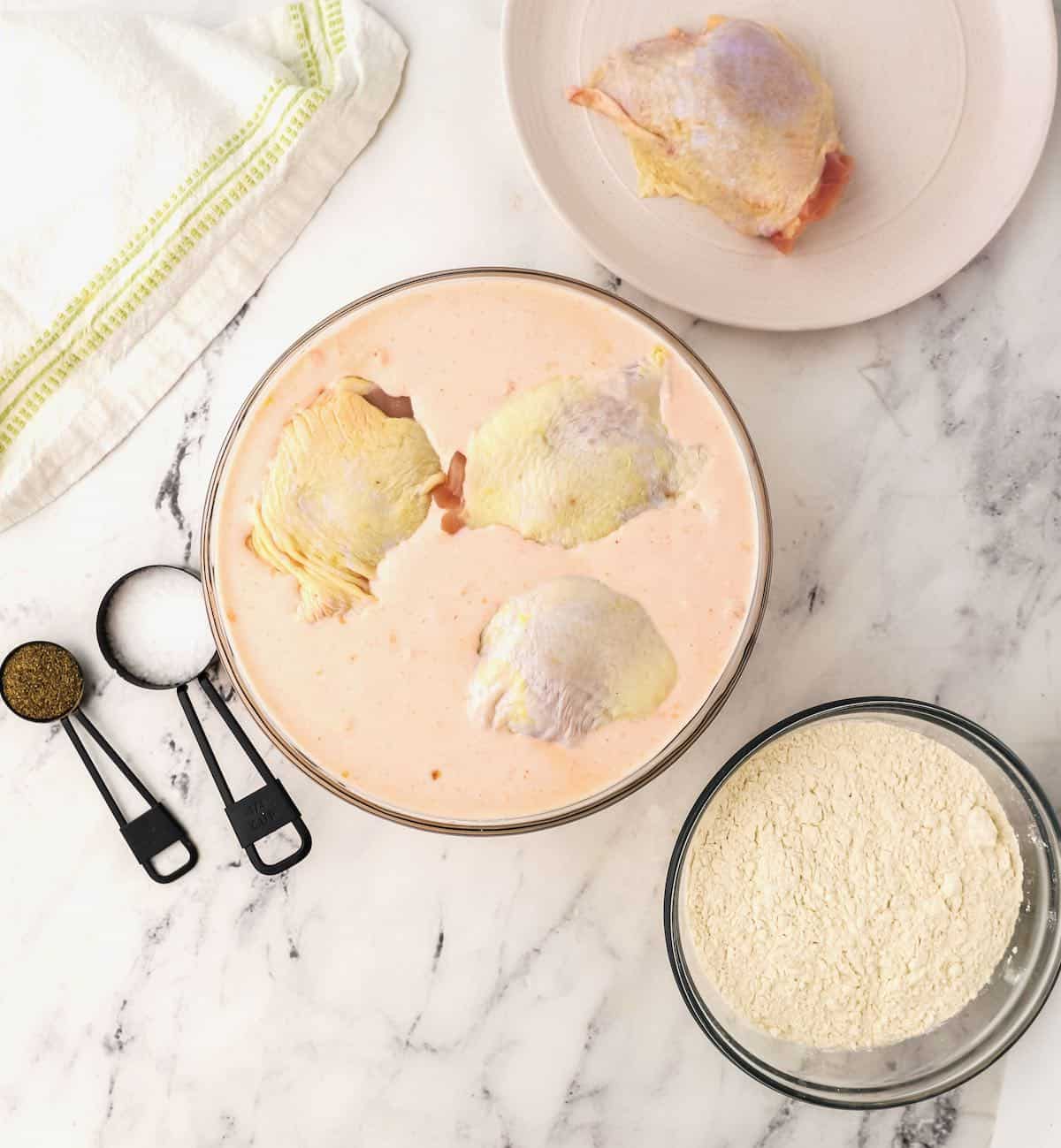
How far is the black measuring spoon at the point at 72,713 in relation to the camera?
→ 107cm

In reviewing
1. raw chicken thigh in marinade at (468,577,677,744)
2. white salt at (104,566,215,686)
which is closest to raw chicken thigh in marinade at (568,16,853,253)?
raw chicken thigh in marinade at (468,577,677,744)

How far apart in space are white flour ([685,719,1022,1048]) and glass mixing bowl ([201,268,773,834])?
0.36ft

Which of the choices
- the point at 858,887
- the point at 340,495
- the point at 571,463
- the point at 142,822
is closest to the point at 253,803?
the point at 142,822

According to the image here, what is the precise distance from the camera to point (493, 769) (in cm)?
92

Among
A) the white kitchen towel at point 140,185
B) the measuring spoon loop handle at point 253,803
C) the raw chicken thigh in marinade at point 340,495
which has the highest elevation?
the white kitchen towel at point 140,185

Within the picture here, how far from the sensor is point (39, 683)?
3.52 ft

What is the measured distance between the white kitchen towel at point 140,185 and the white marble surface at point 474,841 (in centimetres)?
4

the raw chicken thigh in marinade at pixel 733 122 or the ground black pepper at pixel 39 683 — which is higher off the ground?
the raw chicken thigh in marinade at pixel 733 122

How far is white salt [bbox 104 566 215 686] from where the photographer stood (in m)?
1.08

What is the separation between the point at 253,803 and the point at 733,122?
0.83m

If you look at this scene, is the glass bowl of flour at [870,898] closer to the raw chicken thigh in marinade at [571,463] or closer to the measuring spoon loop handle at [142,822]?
the raw chicken thigh in marinade at [571,463]

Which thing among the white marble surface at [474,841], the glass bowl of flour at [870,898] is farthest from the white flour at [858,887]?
the white marble surface at [474,841]

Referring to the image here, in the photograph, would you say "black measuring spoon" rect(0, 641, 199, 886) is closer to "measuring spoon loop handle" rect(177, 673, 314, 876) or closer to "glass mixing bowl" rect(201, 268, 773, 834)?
"measuring spoon loop handle" rect(177, 673, 314, 876)

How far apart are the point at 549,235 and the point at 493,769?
570 mm
